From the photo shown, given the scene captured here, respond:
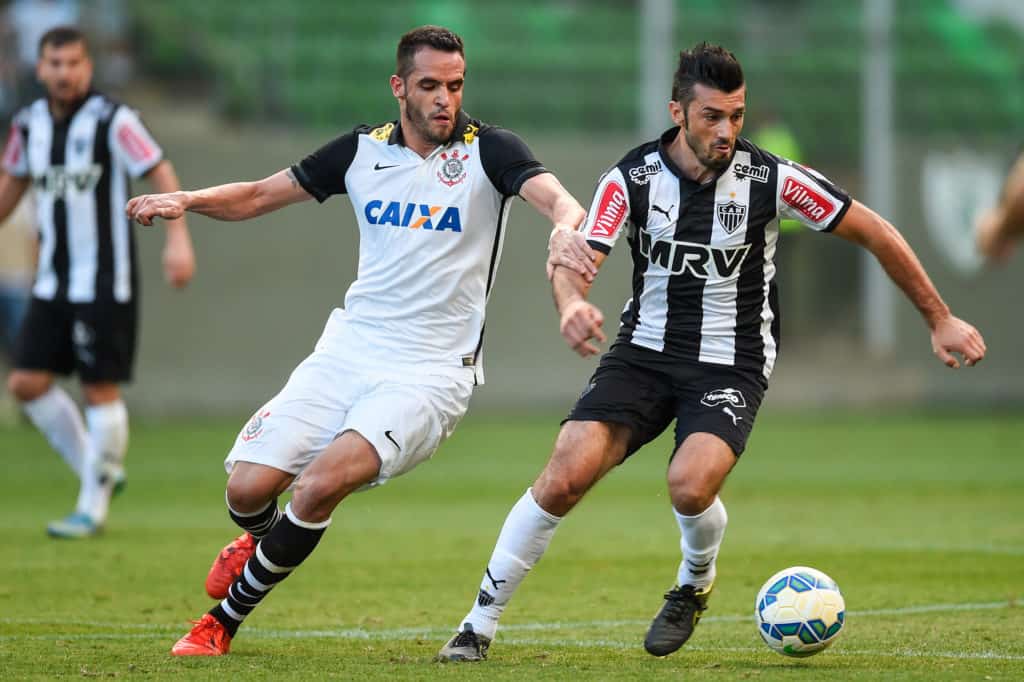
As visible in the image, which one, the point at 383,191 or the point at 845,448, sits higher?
the point at 383,191

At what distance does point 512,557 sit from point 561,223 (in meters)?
1.22

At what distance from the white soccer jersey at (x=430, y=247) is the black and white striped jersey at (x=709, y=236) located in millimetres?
441

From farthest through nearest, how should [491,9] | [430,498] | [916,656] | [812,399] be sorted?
[491,9], [812,399], [430,498], [916,656]

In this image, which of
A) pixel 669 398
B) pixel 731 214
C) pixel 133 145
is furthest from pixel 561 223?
pixel 133 145

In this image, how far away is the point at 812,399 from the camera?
2127cm

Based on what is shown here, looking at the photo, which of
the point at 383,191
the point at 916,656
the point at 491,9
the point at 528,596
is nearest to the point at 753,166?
the point at 383,191

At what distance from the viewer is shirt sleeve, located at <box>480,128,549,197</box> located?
236 inches

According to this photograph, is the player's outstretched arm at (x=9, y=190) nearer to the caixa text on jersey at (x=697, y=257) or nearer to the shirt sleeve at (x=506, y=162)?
the shirt sleeve at (x=506, y=162)

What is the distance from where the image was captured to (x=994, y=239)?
4527mm

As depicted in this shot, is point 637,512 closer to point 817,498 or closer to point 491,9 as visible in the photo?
point 817,498

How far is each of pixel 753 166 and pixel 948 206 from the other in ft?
53.6

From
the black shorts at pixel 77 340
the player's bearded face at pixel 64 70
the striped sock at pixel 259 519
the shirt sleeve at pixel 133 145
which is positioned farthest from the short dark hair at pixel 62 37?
the striped sock at pixel 259 519

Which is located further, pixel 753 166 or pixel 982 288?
pixel 982 288

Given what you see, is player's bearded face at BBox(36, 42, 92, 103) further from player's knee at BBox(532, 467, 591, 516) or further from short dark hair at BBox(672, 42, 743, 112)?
player's knee at BBox(532, 467, 591, 516)
